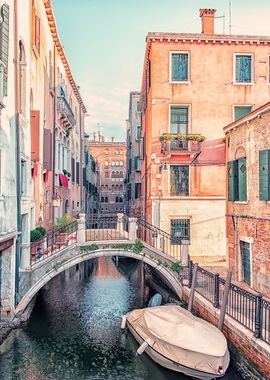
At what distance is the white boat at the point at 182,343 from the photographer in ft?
30.7

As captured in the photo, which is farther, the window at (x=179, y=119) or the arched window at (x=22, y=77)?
the window at (x=179, y=119)

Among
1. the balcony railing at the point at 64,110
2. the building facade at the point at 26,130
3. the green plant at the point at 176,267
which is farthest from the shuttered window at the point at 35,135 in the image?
the balcony railing at the point at 64,110

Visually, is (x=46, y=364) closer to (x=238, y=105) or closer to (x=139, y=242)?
Result: (x=139, y=242)

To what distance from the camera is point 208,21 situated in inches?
884

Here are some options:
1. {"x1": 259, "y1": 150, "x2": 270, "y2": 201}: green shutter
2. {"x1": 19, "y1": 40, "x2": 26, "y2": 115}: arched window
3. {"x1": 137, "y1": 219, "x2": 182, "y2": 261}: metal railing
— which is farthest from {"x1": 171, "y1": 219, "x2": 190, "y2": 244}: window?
{"x1": 19, "y1": 40, "x2": 26, "y2": 115}: arched window

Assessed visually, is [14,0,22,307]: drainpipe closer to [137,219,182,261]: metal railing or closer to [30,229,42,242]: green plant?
[30,229,42,242]: green plant

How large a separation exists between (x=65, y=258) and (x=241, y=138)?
26.9 feet

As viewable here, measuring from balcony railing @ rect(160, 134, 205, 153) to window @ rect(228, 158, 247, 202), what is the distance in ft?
12.4

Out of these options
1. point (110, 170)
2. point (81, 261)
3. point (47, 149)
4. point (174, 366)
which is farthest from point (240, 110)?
point (110, 170)

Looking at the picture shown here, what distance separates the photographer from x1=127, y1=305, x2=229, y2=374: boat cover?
937 centimetres

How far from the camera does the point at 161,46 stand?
21.3m

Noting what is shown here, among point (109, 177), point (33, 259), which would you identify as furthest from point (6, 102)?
point (109, 177)

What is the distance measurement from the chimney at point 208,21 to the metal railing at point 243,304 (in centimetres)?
1406

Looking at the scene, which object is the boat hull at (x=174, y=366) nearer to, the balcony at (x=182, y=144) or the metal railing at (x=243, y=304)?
the metal railing at (x=243, y=304)
